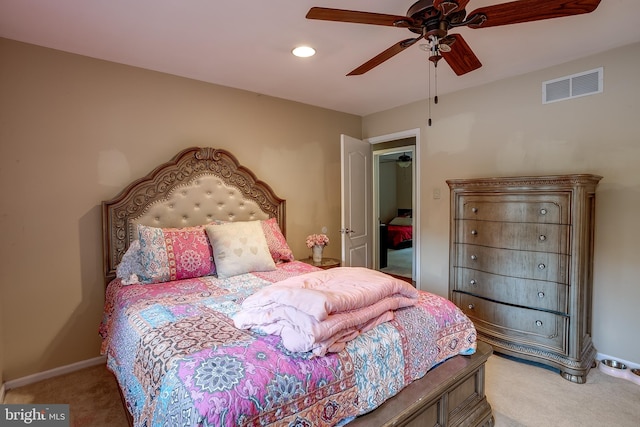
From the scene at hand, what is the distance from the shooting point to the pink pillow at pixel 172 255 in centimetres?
234

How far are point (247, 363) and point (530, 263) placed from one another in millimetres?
2330

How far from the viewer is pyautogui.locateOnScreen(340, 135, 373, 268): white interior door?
3.62 metres

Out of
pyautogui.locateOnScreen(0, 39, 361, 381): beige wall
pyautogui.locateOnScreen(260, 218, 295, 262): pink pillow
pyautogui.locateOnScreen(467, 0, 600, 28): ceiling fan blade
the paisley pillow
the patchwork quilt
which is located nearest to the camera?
the patchwork quilt

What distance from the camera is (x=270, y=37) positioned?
2.22m

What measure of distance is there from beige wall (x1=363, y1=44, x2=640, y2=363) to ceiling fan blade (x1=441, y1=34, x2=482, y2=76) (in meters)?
1.11

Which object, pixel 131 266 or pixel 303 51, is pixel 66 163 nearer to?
pixel 131 266

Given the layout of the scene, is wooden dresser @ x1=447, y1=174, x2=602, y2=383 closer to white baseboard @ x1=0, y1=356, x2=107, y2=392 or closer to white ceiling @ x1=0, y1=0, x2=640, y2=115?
white ceiling @ x1=0, y1=0, x2=640, y2=115

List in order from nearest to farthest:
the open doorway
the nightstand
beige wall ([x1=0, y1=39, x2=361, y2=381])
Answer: beige wall ([x1=0, y1=39, x2=361, y2=381]) < the nightstand < the open doorway

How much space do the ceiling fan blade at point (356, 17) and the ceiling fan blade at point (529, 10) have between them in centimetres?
31

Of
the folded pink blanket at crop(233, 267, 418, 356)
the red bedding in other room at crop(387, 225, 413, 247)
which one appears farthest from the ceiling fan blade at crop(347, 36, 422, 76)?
the red bedding in other room at crop(387, 225, 413, 247)

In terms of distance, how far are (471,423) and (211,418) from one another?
1.44 meters

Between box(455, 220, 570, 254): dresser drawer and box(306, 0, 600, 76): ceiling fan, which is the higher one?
box(306, 0, 600, 76): ceiling fan

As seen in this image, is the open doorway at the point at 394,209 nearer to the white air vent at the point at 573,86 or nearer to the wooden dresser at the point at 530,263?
the white air vent at the point at 573,86

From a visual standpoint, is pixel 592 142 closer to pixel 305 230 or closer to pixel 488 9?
pixel 488 9
